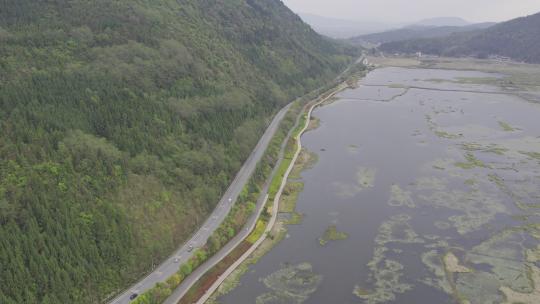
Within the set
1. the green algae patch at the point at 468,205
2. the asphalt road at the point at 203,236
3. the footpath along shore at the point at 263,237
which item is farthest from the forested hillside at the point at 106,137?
the green algae patch at the point at 468,205

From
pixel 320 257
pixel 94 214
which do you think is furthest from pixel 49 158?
pixel 320 257

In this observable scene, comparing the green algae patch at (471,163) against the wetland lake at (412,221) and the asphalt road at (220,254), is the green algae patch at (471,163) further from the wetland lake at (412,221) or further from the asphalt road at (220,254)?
the asphalt road at (220,254)

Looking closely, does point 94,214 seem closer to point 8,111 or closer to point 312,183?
point 8,111

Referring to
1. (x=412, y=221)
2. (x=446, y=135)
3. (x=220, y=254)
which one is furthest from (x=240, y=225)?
(x=446, y=135)

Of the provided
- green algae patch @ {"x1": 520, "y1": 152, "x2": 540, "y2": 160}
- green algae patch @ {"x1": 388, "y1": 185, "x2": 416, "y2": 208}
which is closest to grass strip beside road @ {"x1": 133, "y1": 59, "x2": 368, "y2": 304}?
green algae patch @ {"x1": 388, "y1": 185, "x2": 416, "y2": 208}

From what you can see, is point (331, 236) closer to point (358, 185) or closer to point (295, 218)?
point (295, 218)
